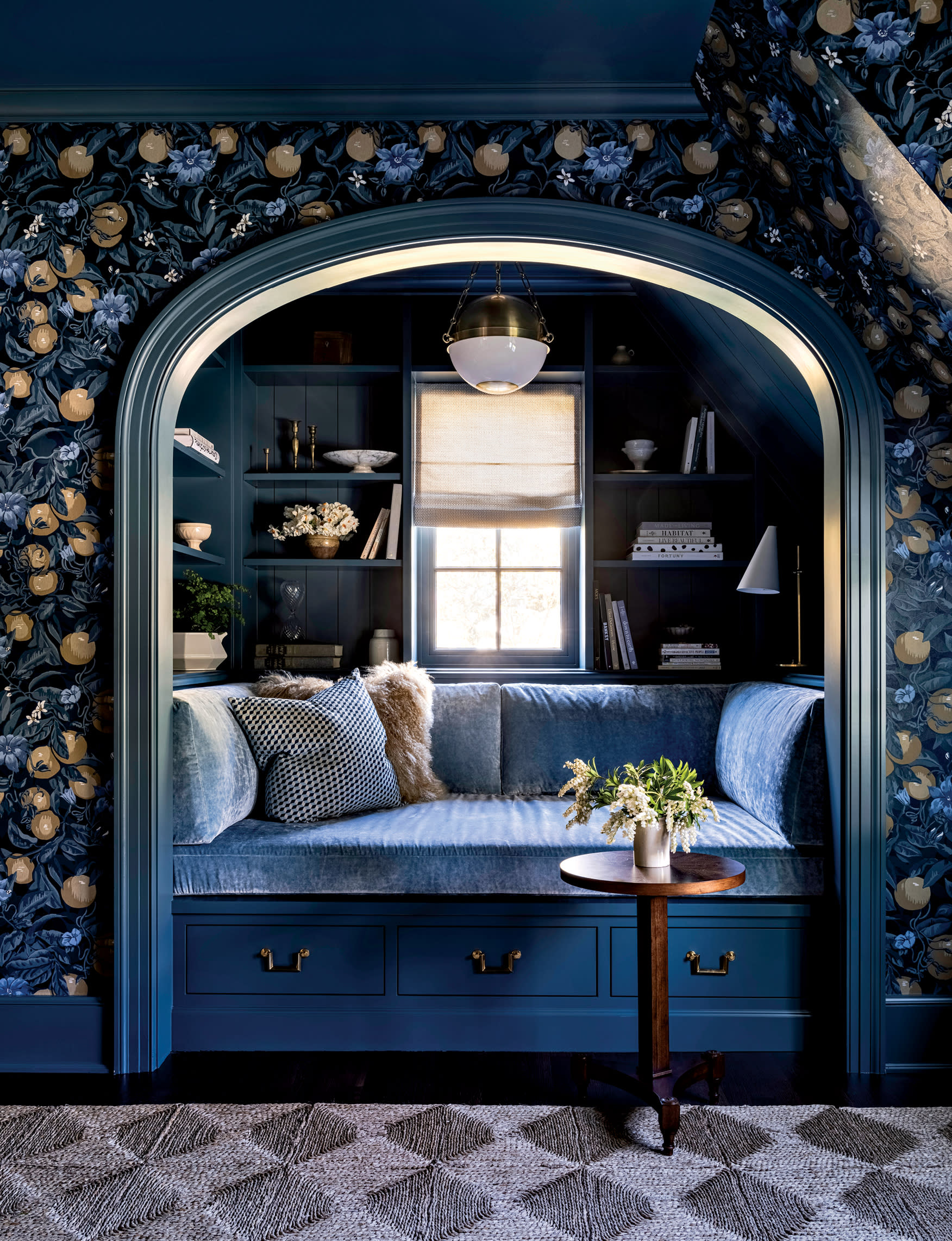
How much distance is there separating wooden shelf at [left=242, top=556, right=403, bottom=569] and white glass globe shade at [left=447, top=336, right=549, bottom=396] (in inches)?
38.0

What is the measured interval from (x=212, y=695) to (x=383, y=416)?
164 centimetres

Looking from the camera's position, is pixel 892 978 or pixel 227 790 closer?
pixel 892 978

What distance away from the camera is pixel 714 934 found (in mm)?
2838

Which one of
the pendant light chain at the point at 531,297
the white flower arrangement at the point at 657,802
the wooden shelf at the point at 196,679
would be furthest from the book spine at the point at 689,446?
the wooden shelf at the point at 196,679

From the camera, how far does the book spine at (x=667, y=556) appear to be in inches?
157

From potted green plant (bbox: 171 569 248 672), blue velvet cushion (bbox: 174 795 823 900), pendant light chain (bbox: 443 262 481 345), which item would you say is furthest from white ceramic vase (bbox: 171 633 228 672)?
pendant light chain (bbox: 443 262 481 345)

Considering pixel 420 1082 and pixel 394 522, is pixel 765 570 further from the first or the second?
pixel 420 1082

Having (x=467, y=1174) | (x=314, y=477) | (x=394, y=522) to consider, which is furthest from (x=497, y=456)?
(x=467, y=1174)

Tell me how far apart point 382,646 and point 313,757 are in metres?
0.96

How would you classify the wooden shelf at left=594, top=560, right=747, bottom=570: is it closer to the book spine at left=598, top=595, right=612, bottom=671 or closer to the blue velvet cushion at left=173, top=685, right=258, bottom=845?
the book spine at left=598, top=595, right=612, bottom=671

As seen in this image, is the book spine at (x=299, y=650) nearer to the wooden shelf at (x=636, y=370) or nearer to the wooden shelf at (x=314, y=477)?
the wooden shelf at (x=314, y=477)

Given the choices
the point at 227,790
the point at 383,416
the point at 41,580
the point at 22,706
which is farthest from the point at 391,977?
the point at 383,416

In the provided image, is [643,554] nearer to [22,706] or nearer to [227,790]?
[227,790]

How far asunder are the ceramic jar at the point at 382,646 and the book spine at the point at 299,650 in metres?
0.14
